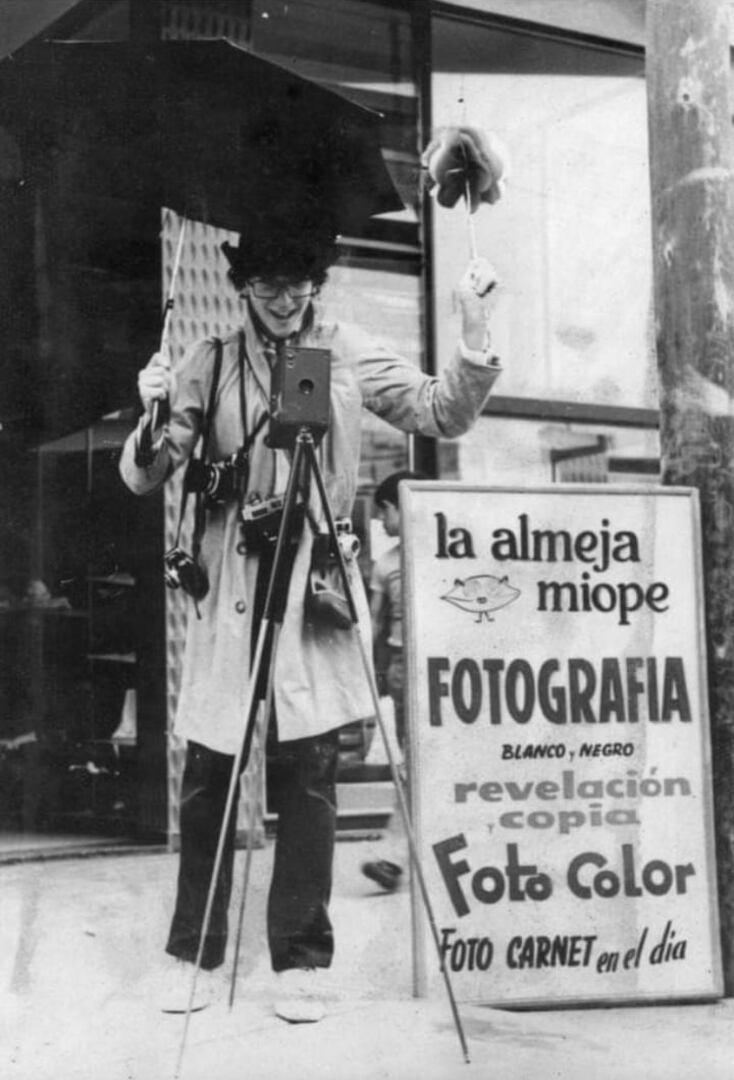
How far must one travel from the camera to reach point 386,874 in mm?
5219

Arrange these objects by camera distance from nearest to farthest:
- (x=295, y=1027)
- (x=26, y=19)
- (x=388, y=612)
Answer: (x=295, y=1027) < (x=26, y=19) < (x=388, y=612)

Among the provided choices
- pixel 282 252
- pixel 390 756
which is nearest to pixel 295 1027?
pixel 390 756

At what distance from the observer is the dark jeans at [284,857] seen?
3848mm

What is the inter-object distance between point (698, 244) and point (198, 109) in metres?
1.54

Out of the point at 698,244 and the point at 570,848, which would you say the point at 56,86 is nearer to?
the point at 698,244

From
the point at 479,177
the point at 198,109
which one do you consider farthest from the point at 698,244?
the point at 198,109

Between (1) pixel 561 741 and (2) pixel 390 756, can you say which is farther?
(1) pixel 561 741

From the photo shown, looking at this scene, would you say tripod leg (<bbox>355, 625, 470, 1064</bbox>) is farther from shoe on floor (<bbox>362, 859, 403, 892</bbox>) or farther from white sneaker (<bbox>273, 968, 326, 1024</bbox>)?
shoe on floor (<bbox>362, 859, 403, 892</bbox>)

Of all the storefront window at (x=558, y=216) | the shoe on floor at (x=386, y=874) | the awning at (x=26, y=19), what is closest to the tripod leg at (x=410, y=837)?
the shoe on floor at (x=386, y=874)

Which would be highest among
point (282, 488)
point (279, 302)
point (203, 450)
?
point (279, 302)

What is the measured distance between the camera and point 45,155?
5602 mm

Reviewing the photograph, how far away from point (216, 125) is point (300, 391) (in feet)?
3.10

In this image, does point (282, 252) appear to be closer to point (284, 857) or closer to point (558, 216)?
point (284, 857)

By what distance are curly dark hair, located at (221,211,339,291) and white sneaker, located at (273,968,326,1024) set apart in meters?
1.93
